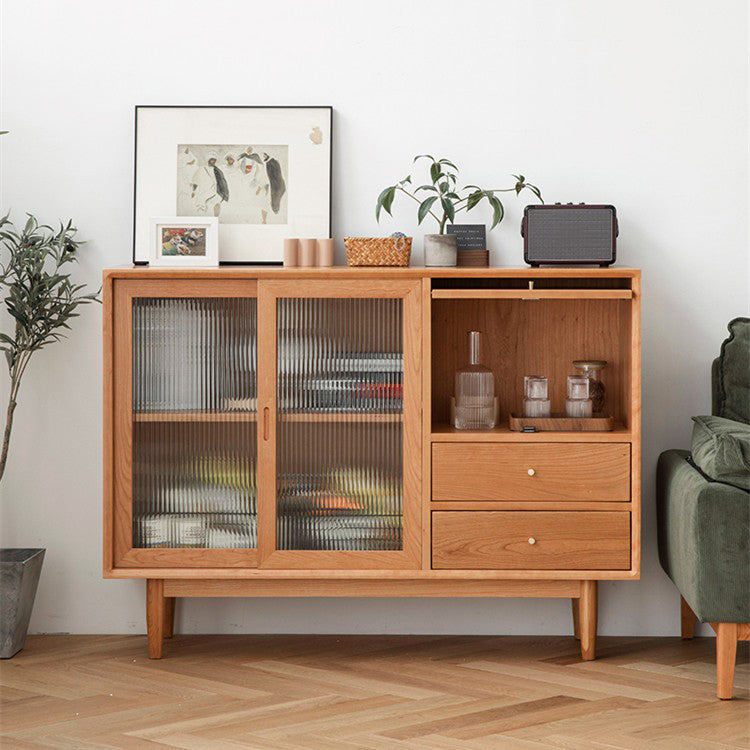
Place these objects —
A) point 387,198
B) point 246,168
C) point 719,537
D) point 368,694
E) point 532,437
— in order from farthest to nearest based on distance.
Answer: point 246,168
point 387,198
point 532,437
point 368,694
point 719,537

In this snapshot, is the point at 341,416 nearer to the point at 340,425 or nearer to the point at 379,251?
the point at 340,425

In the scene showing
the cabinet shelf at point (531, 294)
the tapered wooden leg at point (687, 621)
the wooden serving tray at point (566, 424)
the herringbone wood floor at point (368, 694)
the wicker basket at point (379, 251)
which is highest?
the wicker basket at point (379, 251)

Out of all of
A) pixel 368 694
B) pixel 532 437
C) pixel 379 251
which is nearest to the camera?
pixel 368 694

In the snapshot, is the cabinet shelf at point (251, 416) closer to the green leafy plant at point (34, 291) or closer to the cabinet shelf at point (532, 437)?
the cabinet shelf at point (532, 437)

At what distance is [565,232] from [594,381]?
497 millimetres

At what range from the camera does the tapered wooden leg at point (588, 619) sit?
325 cm

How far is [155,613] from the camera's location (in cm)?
328

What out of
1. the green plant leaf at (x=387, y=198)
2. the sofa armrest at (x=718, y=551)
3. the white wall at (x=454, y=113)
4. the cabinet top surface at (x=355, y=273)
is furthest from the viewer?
the white wall at (x=454, y=113)

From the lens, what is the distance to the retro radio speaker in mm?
3262

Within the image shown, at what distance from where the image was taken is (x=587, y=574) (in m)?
3.19

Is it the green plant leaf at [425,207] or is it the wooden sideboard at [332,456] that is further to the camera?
the green plant leaf at [425,207]

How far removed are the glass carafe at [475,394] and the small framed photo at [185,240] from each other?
87 centimetres

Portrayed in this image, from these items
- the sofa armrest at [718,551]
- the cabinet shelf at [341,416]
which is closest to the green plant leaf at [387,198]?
the cabinet shelf at [341,416]

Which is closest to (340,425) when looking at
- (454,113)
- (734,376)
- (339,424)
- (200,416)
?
(339,424)
